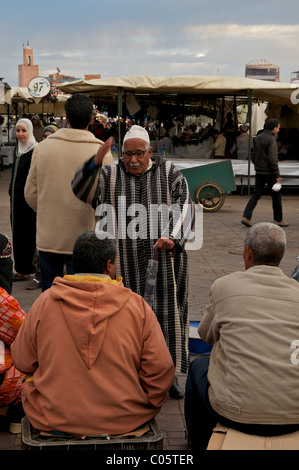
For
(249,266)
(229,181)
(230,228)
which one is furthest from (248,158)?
(249,266)

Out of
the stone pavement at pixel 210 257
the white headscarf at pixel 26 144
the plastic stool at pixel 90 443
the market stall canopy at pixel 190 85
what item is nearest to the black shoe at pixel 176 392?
the stone pavement at pixel 210 257

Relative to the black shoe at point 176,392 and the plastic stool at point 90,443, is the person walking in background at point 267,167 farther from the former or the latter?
the plastic stool at point 90,443

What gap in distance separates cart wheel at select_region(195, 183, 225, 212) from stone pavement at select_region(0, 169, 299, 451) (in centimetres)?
18

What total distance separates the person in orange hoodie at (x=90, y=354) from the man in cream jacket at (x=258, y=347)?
0.30 meters

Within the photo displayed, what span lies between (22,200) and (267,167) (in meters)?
5.77

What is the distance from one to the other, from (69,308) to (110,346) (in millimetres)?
231

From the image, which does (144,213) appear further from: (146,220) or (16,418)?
(16,418)

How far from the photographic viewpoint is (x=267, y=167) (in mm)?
11070

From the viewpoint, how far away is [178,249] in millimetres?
3887

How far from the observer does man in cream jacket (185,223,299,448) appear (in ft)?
8.52

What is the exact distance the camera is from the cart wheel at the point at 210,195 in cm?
1255

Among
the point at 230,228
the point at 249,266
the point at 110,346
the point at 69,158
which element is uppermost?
the point at 69,158

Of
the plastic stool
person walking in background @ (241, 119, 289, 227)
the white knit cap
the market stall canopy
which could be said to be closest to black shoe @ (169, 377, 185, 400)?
the plastic stool

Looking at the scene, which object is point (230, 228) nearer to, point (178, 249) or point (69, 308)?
point (178, 249)
